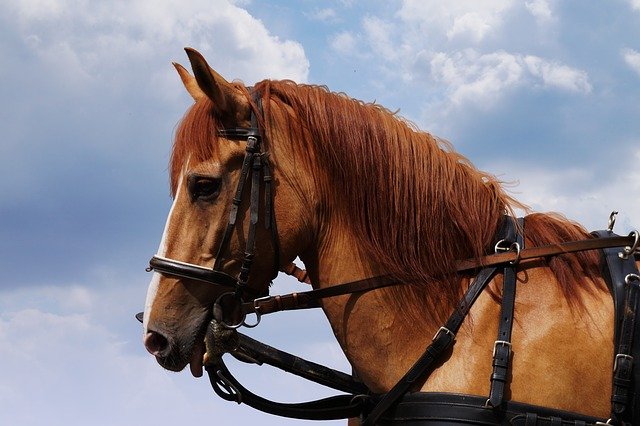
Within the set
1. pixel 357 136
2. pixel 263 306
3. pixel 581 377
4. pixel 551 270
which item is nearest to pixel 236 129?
pixel 357 136

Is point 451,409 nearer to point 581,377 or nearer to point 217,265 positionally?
point 581,377

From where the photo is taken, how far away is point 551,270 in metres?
4.62

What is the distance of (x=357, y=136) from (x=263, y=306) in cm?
125

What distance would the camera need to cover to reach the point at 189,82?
18.3ft

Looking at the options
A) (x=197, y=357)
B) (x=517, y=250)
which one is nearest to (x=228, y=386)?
(x=197, y=357)

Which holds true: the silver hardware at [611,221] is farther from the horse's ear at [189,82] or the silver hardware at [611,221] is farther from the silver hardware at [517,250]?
the horse's ear at [189,82]

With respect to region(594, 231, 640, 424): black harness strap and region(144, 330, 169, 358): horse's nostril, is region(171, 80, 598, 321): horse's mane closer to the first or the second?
region(594, 231, 640, 424): black harness strap

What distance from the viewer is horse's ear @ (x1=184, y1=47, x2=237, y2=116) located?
463 cm

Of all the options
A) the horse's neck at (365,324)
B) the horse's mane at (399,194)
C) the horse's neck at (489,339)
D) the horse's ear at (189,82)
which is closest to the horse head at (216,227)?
the horse's mane at (399,194)

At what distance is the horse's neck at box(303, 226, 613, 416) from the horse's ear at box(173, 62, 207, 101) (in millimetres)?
1515

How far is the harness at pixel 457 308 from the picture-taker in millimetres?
4250

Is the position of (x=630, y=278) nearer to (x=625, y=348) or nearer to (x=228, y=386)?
(x=625, y=348)

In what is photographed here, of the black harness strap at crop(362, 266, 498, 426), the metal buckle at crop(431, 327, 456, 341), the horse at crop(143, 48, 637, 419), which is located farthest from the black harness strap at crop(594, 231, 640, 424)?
the metal buckle at crop(431, 327, 456, 341)

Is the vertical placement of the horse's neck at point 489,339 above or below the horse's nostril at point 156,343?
above
